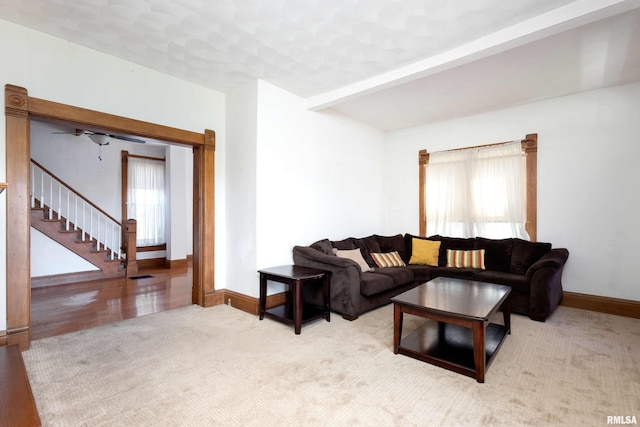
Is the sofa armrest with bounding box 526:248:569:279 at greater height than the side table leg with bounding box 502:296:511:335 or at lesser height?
greater

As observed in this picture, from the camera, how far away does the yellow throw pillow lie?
4801 mm

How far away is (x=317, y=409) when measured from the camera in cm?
189

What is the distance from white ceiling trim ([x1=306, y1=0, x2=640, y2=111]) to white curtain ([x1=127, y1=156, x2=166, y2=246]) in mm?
5482

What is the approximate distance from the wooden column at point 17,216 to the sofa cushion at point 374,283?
3258mm

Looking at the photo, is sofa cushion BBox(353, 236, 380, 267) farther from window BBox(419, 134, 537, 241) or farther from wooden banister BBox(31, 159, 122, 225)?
wooden banister BBox(31, 159, 122, 225)

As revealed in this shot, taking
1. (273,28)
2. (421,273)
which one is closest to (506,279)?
(421,273)

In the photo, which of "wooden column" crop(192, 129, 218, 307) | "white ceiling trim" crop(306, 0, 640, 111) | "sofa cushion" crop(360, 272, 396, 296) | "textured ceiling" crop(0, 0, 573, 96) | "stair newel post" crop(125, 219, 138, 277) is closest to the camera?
"white ceiling trim" crop(306, 0, 640, 111)

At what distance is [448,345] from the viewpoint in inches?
107

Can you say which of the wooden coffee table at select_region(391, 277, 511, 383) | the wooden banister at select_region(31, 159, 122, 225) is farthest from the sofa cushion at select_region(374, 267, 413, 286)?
the wooden banister at select_region(31, 159, 122, 225)

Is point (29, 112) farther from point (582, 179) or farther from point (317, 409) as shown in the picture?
point (582, 179)

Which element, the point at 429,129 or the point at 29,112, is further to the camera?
the point at 429,129

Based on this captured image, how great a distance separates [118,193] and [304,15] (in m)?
6.12

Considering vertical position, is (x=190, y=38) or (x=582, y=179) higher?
(x=190, y=38)

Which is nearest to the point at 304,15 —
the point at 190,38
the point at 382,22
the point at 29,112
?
the point at 382,22
